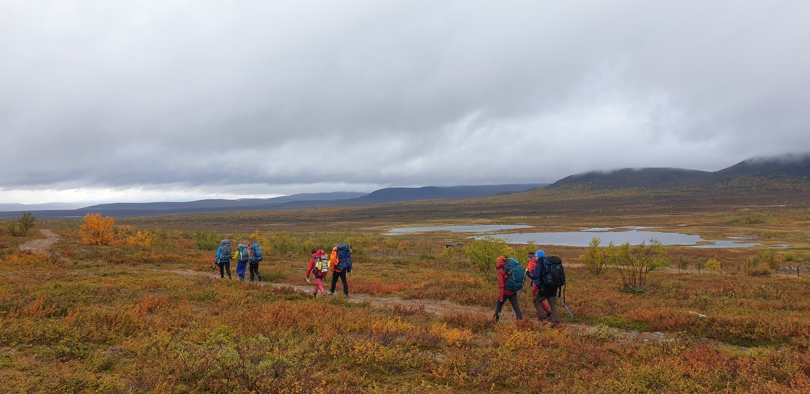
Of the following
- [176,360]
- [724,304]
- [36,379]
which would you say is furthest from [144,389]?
[724,304]

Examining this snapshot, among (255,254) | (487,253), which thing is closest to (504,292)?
(255,254)

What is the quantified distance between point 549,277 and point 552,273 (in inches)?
5.4

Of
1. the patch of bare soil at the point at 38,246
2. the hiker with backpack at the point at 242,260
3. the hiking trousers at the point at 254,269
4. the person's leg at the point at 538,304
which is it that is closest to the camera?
the person's leg at the point at 538,304

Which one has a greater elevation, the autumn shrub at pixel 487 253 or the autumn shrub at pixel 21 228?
the autumn shrub at pixel 21 228

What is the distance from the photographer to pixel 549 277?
423 inches

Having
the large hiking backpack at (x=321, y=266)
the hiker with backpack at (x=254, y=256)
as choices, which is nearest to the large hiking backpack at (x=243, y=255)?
the hiker with backpack at (x=254, y=256)

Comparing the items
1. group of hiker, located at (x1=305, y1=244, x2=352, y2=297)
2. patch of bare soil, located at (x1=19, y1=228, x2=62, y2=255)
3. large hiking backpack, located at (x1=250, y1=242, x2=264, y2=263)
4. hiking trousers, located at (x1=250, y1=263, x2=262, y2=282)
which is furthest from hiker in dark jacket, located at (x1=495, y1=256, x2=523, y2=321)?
patch of bare soil, located at (x1=19, y1=228, x2=62, y2=255)

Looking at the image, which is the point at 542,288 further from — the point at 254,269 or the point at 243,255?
the point at 254,269

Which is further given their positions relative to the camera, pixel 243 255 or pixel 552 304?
pixel 243 255

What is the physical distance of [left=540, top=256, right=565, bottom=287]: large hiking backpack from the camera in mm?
10664

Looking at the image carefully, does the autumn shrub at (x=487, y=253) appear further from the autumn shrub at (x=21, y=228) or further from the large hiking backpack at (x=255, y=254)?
the autumn shrub at (x=21, y=228)

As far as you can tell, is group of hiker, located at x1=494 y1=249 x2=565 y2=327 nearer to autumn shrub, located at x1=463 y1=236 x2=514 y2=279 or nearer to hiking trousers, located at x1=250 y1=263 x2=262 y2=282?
hiking trousers, located at x1=250 y1=263 x2=262 y2=282

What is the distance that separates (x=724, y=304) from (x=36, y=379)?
18.4 m

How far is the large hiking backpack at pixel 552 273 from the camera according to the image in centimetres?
1066
